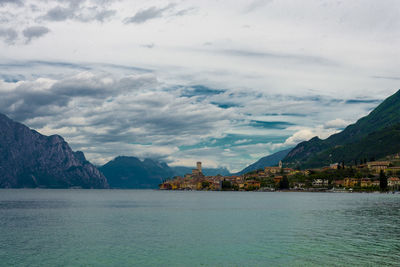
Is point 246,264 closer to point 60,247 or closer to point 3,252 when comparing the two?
point 60,247

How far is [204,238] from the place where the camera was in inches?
2689

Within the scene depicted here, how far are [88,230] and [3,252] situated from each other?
25521 mm

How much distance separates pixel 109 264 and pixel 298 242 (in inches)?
1220

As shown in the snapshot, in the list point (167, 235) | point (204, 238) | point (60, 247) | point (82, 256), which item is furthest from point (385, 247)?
point (60, 247)

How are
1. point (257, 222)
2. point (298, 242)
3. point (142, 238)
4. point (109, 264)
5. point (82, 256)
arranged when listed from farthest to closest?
point (257, 222) → point (142, 238) → point (298, 242) → point (82, 256) → point (109, 264)

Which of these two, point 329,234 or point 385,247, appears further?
point 329,234

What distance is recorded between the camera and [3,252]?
179 ft

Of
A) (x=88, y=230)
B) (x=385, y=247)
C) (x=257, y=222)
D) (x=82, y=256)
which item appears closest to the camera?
(x=82, y=256)

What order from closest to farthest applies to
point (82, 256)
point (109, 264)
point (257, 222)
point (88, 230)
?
1. point (109, 264)
2. point (82, 256)
3. point (88, 230)
4. point (257, 222)

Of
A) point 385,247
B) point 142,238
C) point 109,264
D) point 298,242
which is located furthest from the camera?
point 142,238

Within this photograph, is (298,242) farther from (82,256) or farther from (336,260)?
(82,256)

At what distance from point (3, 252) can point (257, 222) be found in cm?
5785

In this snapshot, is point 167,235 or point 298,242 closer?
point 298,242

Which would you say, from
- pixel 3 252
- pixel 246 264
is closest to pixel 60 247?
pixel 3 252
